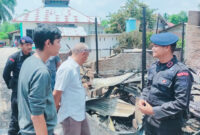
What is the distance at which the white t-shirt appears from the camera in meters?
2.41

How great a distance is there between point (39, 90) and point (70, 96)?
0.97m

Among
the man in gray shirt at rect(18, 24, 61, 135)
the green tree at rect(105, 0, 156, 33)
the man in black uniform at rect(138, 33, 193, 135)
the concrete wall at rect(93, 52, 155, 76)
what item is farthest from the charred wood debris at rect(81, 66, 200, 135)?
the green tree at rect(105, 0, 156, 33)

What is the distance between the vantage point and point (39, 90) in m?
1.54

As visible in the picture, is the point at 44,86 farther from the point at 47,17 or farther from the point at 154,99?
the point at 47,17

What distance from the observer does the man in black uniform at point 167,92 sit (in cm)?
195

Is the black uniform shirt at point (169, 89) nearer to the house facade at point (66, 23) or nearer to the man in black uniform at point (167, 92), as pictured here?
the man in black uniform at point (167, 92)

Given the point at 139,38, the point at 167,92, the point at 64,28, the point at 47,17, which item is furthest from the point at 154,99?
the point at 47,17

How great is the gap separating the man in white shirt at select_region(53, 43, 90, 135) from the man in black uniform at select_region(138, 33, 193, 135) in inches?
31.2

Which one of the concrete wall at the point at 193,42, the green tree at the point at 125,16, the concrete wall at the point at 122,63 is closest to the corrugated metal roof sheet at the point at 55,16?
the green tree at the point at 125,16

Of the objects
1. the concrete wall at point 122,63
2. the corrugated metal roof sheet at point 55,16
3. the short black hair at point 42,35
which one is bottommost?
the concrete wall at point 122,63

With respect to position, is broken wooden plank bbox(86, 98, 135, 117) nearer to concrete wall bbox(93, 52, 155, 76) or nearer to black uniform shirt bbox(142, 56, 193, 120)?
black uniform shirt bbox(142, 56, 193, 120)

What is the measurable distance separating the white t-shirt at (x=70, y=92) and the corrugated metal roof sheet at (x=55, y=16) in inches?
615

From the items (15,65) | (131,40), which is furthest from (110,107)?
(131,40)

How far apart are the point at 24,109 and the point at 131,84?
3.20 metres
